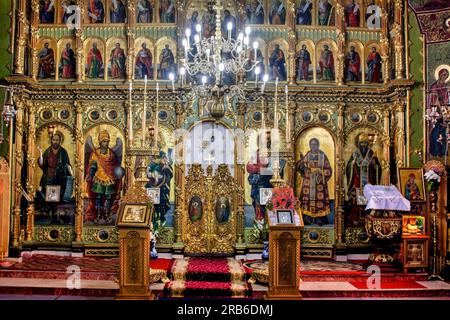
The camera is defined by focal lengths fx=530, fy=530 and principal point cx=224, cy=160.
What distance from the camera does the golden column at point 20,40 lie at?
1293 centimetres

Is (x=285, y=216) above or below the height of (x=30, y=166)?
below

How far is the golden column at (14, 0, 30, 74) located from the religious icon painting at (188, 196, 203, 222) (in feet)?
17.3

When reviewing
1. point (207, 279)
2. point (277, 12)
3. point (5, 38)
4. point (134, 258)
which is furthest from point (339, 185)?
point (5, 38)

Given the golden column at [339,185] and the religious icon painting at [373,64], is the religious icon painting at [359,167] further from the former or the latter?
the religious icon painting at [373,64]

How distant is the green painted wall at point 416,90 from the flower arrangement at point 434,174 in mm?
1255

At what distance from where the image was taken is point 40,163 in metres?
13.4

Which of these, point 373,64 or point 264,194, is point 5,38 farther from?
point 373,64

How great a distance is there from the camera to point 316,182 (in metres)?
13.5

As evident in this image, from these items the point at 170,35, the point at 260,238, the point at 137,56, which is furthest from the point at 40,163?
the point at 260,238

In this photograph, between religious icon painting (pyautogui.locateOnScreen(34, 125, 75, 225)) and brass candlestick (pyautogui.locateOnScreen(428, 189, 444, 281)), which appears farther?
religious icon painting (pyautogui.locateOnScreen(34, 125, 75, 225))

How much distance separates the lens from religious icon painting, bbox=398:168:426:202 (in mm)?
11844

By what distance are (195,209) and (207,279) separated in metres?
2.90

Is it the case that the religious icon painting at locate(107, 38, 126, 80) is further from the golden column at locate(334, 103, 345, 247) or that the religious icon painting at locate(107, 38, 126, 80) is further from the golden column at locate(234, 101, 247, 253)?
the golden column at locate(334, 103, 345, 247)

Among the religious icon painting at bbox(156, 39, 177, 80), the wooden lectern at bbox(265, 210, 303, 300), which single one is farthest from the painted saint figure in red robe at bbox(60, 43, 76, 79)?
the wooden lectern at bbox(265, 210, 303, 300)
